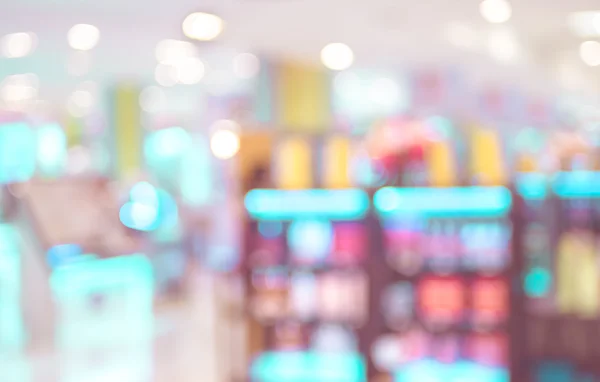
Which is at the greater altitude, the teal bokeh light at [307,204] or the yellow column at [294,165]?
the yellow column at [294,165]

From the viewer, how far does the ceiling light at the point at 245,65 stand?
948 cm

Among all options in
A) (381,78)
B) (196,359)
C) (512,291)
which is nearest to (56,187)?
(196,359)

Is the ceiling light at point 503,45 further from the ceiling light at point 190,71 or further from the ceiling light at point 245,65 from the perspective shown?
the ceiling light at point 190,71

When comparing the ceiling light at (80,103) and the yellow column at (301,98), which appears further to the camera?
the ceiling light at (80,103)

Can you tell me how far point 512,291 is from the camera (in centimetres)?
592

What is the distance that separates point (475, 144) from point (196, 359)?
17.1ft

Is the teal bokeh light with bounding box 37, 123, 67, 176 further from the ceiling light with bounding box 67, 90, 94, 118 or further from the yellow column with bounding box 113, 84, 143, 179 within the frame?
the yellow column with bounding box 113, 84, 143, 179

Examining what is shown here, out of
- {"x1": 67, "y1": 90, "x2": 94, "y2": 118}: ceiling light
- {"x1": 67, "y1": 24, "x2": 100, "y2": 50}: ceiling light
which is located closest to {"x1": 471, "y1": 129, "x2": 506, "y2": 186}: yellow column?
{"x1": 67, "y1": 24, "x2": 100, "y2": 50}: ceiling light

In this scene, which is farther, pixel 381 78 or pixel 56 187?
pixel 381 78

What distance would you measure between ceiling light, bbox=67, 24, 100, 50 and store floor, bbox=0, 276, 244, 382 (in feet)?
9.57

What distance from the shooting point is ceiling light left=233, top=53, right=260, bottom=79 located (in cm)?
948

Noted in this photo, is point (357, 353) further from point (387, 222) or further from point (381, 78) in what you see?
point (381, 78)

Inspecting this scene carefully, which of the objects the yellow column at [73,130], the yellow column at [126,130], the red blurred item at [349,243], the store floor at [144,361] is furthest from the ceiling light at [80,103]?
the red blurred item at [349,243]

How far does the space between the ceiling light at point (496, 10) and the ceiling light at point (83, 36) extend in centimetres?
347
